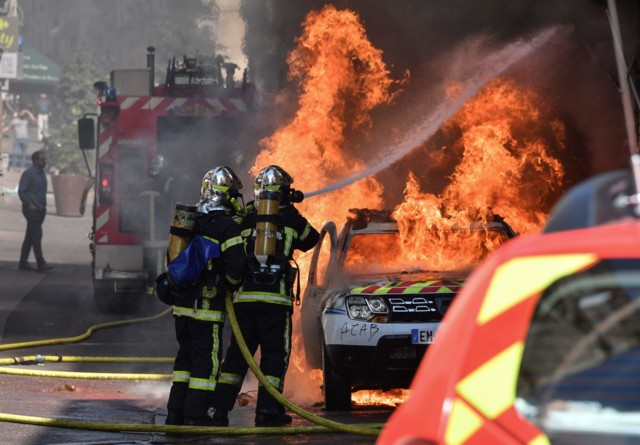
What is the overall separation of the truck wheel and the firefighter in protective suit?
0.84m

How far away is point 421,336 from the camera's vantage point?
834cm

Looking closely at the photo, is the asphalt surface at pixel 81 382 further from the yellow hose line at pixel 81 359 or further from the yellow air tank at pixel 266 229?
the yellow air tank at pixel 266 229

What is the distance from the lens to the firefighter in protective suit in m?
8.16

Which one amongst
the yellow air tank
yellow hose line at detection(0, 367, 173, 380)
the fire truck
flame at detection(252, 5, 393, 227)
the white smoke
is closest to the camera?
the yellow air tank

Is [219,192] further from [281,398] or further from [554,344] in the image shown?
[554,344]

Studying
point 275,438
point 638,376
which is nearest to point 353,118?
point 275,438

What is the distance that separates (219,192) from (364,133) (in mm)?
6489

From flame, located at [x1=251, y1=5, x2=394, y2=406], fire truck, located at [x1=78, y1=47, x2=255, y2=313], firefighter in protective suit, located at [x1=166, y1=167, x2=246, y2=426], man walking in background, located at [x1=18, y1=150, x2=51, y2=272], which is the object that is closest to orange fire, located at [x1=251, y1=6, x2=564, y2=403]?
flame, located at [x1=251, y1=5, x2=394, y2=406]

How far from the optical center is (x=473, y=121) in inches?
539

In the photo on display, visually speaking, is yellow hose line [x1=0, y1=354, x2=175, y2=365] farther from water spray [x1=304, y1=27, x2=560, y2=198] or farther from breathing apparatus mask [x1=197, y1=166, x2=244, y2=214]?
water spray [x1=304, y1=27, x2=560, y2=198]

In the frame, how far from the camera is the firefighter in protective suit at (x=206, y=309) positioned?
816 centimetres

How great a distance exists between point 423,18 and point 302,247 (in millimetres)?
6813

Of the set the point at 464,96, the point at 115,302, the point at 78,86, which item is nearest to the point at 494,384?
the point at 464,96

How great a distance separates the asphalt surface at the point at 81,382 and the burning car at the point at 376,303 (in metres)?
0.35
